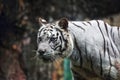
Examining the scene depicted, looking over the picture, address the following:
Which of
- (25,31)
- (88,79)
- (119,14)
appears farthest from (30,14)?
(88,79)

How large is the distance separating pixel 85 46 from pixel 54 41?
38 centimetres

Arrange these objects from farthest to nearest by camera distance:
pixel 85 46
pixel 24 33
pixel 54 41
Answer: pixel 24 33 → pixel 85 46 → pixel 54 41

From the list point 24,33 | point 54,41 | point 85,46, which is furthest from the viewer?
point 24,33

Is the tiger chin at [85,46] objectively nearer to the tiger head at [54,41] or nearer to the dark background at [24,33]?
the tiger head at [54,41]

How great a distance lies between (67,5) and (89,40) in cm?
530

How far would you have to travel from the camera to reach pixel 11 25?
1033 centimetres

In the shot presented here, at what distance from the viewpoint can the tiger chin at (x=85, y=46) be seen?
6.78 metres

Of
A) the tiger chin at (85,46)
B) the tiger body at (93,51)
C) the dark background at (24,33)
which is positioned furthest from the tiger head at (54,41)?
the dark background at (24,33)

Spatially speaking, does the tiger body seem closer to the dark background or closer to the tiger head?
the tiger head

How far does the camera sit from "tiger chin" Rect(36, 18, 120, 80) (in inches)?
267

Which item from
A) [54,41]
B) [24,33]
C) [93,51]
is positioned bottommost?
[93,51]

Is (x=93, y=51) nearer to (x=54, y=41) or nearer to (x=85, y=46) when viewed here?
(x=85, y=46)

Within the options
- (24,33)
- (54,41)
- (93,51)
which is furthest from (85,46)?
(24,33)

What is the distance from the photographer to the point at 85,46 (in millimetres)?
6910
